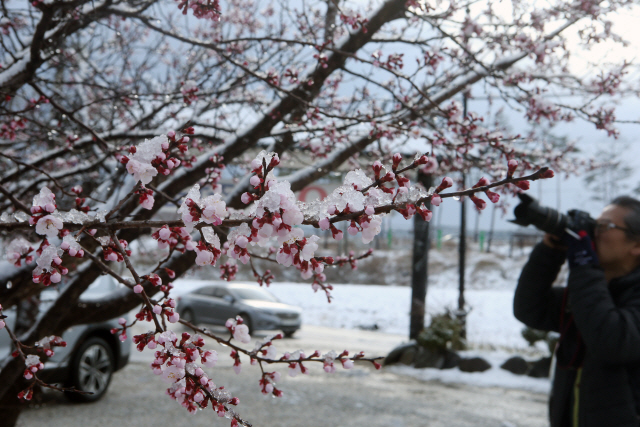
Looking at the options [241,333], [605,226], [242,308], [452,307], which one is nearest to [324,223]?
[241,333]

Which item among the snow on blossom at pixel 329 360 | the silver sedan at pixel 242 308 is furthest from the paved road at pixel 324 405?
the snow on blossom at pixel 329 360

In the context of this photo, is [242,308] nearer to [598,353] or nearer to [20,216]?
[598,353]

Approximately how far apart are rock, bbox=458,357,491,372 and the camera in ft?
21.5

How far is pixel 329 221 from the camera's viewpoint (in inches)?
33.6

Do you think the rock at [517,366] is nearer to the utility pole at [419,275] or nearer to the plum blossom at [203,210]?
the utility pole at [419,275]

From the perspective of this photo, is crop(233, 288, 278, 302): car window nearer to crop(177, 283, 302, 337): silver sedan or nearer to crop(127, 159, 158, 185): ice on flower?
crop(177, 283, 302, 337): silver sedan

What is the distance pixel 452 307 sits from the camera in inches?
Answer: 457

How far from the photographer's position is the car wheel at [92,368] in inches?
223

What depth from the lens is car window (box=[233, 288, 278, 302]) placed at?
13.1 m

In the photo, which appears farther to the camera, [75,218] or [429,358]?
[429,358]

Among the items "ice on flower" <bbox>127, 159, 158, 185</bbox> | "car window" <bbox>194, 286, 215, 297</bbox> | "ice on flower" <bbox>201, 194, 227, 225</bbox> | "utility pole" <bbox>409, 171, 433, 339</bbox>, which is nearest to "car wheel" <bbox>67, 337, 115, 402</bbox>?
"ice on flower" <bbox>127, 159, 158, 185</bbox>

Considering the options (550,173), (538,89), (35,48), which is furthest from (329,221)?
(538,89)

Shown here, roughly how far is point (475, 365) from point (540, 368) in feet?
3.29

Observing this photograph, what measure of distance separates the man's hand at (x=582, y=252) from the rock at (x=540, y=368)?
6590 millimetres
